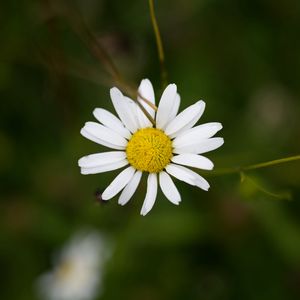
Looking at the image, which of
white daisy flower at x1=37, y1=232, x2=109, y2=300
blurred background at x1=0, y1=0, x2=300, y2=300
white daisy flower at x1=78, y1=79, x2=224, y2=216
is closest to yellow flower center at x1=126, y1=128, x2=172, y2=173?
white daisy flower at x1=78, y1=79, x2=224, y2=216

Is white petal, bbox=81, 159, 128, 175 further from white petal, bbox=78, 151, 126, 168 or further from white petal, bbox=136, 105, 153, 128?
white petal, bbox=136, 105, 153, 128

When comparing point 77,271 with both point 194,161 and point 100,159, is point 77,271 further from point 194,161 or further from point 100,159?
point 194,161

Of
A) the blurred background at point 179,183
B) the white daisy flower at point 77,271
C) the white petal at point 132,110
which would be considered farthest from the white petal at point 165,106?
the white daisy flower at point 77,271

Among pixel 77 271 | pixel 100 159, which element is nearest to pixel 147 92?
pixel 100 159

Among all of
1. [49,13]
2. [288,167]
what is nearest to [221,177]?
[288,167]

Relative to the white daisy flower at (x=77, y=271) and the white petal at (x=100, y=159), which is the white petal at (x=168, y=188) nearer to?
the white petal at (x=100, y=159)
